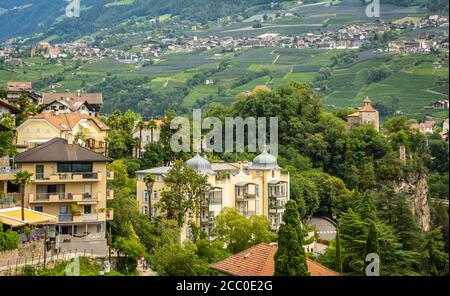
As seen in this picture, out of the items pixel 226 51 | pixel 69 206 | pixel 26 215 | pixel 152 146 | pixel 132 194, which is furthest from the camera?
pixel 226 51

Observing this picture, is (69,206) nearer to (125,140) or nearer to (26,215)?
(26,215)

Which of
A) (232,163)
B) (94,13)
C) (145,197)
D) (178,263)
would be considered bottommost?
(145,197)

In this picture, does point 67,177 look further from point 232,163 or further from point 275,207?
point 232,163

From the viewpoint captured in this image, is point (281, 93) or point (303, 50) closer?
point (281, 93)

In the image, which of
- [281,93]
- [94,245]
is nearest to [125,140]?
[281,93]

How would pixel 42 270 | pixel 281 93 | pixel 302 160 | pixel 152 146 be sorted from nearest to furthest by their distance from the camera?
pixel 42 270, pixel 152 146, pixel 302 160, pixel 281 93

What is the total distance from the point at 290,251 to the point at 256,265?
2.91 feet

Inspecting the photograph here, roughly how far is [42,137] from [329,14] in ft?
318

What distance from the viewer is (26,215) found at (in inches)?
926

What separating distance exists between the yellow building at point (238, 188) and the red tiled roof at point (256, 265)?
9.67 meters

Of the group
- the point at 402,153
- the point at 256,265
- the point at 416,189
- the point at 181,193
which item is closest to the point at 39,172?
the point at 181,193

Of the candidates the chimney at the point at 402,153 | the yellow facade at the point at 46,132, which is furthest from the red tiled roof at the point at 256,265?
the chimney at the point at 402,153

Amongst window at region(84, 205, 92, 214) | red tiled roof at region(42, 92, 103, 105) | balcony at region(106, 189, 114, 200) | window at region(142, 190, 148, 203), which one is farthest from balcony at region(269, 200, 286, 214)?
red tiled roof at region(42, 92, 103, 105)

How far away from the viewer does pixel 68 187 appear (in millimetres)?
26531
